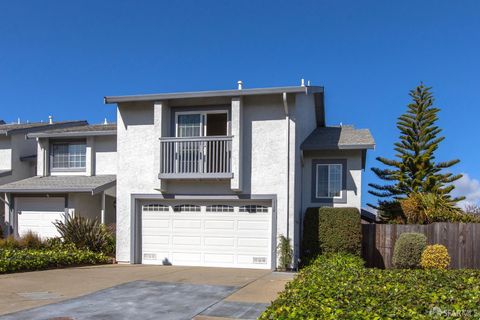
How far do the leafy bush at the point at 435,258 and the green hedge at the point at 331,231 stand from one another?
187cm

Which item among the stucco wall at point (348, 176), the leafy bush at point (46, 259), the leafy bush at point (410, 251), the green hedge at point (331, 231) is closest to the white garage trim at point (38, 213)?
the leafy bush at point (46, 259)

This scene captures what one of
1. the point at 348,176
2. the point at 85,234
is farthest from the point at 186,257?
the point at 348,176

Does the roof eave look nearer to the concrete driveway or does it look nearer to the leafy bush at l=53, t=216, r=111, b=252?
the leafy bush at l=53, t=216, r=111, b=252

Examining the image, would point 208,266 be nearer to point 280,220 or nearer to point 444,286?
point 280,220

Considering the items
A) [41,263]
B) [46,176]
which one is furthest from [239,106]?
[46,176]

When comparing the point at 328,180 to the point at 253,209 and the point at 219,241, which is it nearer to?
the point at 253,209

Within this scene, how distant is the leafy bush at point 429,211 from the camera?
16469 mm

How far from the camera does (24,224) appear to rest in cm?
1838

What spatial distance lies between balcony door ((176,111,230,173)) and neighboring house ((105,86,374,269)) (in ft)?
0.10

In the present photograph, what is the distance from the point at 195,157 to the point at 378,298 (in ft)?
30.3

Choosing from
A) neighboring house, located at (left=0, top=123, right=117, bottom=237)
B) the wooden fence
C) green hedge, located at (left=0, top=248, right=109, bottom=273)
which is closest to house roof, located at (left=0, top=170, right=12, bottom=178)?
neighboring house, located at (left=0, top=123, right=117, bottom=237)

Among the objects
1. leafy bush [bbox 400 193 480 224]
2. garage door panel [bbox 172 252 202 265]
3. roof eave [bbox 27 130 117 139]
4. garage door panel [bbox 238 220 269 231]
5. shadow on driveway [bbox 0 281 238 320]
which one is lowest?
garage door panel [bbox 172 252 202 265]

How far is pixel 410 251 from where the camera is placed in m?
13.9

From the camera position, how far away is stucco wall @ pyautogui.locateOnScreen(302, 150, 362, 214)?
1545cm
